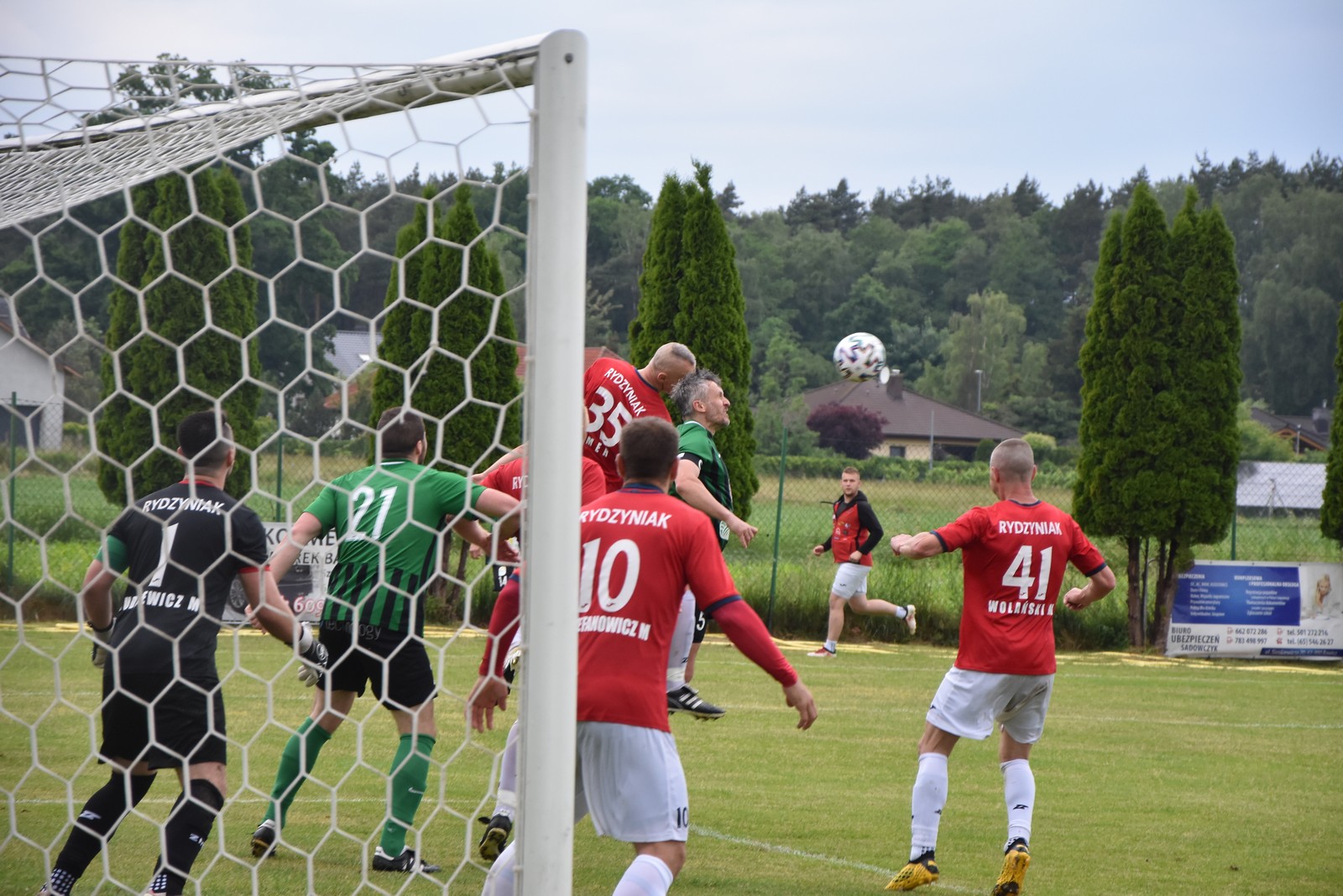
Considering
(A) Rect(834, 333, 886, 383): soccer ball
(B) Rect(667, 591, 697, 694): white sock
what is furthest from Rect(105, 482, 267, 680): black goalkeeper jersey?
(A) Rect(834, 333, 886, 383): soccer ball

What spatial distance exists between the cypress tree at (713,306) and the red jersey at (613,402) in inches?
361

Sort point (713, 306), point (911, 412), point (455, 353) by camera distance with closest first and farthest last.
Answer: point (455, 353) < point (713, 306) < point (911, 412)

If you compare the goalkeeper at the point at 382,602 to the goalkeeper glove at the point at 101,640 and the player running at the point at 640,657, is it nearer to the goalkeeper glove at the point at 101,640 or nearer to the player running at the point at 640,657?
the goalkeeper glove at the point at 101,640

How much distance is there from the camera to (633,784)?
12.7 feet

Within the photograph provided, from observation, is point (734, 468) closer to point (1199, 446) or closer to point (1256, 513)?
point (1199, 446)

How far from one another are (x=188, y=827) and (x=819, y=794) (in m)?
3.91

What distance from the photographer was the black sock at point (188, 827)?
165 inches

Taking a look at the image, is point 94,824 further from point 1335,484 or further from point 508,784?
point 1335,484

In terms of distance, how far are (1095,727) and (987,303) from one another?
69.0m

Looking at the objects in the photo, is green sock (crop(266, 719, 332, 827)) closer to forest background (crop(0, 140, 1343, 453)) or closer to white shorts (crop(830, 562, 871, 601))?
white shorts (crop(830, 562, 871, 601))

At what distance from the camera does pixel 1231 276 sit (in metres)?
15.4

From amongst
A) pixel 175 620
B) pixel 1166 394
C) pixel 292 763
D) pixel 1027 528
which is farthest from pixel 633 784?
pixel 1166 394

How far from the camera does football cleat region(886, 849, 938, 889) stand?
5.32m

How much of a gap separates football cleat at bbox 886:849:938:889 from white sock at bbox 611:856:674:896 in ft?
6.16
